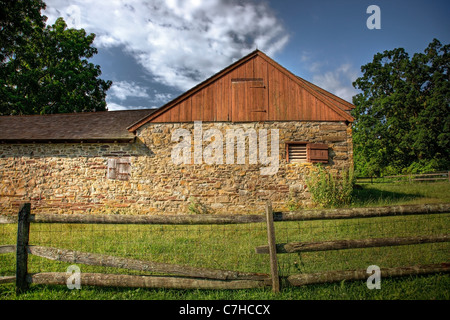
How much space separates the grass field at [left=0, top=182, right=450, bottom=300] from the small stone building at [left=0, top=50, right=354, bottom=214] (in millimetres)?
2799

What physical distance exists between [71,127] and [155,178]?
548cm

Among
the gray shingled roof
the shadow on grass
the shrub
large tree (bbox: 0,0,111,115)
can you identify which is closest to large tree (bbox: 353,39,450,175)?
the shadow on grass

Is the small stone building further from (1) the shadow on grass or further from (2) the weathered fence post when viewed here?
(2) the weathered fence post

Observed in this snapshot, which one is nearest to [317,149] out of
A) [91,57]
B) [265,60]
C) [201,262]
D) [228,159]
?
[228,159]

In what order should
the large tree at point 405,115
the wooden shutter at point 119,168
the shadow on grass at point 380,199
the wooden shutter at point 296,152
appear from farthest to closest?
the large tree at point 405,115, the wooden shutter at point 296,152, the wooden shutter at point 119,168, the shadow on grass at point 380,199

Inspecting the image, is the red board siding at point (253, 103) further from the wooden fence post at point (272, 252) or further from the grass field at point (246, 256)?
the wooden fence post at point (272, 252)

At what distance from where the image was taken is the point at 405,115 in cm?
2698

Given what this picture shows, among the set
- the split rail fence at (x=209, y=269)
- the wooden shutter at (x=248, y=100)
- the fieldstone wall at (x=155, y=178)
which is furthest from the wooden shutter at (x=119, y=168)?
the split rail fence at (x=209, y=269)

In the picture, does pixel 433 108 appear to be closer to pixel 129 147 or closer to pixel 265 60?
pixel 265 60

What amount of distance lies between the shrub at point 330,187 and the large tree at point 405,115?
19.8 meters

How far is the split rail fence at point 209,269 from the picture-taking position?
3215 mm

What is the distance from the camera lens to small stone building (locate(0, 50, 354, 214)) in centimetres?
1031

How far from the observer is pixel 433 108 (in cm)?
2392

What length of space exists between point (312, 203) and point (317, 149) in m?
2.30
